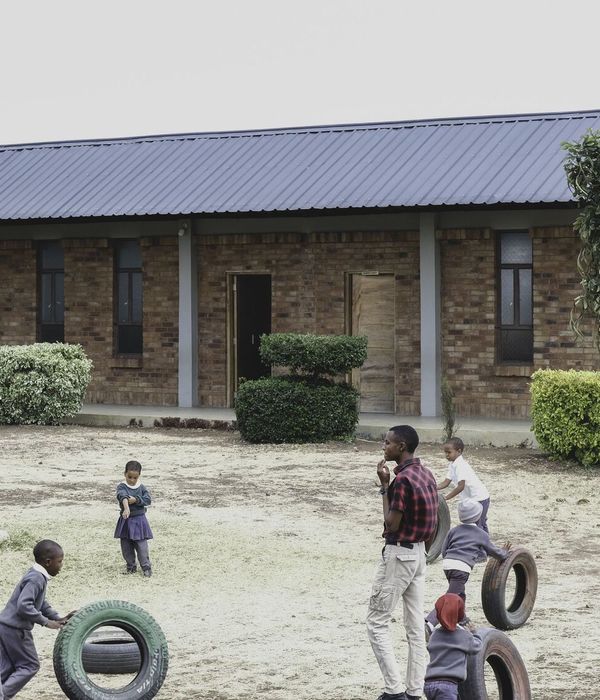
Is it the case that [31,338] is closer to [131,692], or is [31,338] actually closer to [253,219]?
[253,219]

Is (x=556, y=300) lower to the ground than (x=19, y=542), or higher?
higher

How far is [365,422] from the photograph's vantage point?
22.0 metres

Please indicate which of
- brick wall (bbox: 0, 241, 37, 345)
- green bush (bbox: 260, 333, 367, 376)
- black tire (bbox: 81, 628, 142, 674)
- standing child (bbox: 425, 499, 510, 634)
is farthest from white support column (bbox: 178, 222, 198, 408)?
black tire (bbox: 81, 628, 142, 674)

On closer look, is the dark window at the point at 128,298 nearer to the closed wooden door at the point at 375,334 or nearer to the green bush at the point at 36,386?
the green bush at the point at 36,386

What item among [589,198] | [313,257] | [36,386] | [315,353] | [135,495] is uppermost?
[589,198]

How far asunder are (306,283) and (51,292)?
216 inches

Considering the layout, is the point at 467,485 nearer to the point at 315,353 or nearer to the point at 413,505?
the point at 413,505

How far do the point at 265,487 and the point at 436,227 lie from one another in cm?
773

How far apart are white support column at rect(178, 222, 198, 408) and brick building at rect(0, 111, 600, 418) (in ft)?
0.12

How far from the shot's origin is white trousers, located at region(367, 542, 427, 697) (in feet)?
25.2

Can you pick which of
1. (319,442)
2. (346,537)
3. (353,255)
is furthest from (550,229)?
(346,537)

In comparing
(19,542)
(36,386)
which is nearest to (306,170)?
(36,386)

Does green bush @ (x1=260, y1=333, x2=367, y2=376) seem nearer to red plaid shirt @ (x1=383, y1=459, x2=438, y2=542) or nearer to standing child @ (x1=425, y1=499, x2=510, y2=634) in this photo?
standing child @ (x1=425, y1=499, x2=510, y2=634)

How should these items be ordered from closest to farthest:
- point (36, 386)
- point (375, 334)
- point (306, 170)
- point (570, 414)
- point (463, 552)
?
point (463, 552), point (570, 414), point (36, 386), point (375, 334), point (306, 170)
